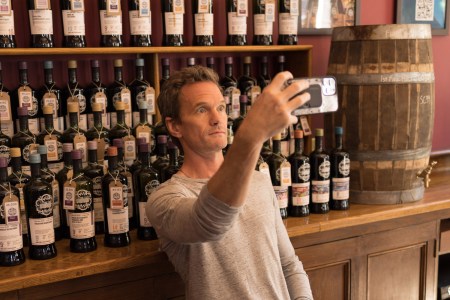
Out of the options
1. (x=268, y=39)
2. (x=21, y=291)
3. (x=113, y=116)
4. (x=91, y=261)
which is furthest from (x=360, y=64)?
(x=21, y=291)

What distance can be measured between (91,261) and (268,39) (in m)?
1.28

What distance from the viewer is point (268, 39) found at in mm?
2604

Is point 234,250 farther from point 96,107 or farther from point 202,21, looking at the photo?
point 202,21

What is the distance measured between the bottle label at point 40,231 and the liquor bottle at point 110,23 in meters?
0.76

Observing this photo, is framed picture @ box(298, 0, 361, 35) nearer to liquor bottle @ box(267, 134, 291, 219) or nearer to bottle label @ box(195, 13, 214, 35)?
bottle label @ box(195, 13, 214, 35)

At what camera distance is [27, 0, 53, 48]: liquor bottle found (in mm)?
2082

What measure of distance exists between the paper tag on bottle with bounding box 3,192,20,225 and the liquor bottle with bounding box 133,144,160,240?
1.32 ft

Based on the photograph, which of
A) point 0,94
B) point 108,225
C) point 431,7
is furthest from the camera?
point 431,7

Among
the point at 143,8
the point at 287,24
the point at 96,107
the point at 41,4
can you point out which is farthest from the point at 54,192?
the point at 287,24

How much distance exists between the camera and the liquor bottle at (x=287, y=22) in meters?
2.62

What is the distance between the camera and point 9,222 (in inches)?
68.7

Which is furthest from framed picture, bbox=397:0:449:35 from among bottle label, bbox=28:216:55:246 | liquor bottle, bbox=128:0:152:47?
bottle label, bbox=28:216:55:246

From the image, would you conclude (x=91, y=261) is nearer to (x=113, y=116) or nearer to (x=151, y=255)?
(x=151, y=255)

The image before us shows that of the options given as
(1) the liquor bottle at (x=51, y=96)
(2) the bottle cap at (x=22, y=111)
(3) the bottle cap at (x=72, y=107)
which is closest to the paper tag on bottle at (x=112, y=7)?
(1) the liquor bottle at (x=51, y=96)
